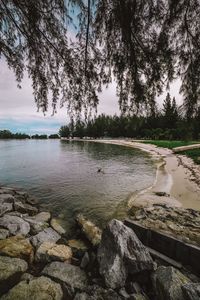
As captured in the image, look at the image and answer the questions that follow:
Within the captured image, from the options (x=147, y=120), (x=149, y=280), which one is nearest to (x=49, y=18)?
(x=147, y=120)

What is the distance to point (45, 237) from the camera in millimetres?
6461

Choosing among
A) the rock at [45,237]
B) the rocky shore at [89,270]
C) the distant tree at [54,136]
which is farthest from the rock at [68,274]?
the distant tree at [54,136]

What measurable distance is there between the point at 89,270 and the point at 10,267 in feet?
5.80

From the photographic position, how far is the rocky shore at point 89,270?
4.02 m

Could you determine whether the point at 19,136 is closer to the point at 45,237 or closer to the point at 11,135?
the point at 11,135

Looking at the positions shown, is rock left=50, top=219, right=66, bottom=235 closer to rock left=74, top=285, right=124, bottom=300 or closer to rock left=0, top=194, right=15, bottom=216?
rock left=0, top=194, right=15, bottom=216

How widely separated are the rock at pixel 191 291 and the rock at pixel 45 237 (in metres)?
3.99

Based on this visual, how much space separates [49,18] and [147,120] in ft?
6.74

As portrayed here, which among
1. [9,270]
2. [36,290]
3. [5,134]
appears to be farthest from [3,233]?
[5,134]

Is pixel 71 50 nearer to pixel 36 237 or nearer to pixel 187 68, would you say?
pixel 187 68

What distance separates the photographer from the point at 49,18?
309 cm

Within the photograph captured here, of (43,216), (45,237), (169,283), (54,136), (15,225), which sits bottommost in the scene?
(54,136)

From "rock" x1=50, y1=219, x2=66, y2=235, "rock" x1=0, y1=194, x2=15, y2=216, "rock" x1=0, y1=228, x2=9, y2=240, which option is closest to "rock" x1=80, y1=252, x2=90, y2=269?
"rock" x1=50, y1=219, x2=66, y2=235

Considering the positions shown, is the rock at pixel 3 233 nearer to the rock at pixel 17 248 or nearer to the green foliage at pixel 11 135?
the rock at pixel 17 248
